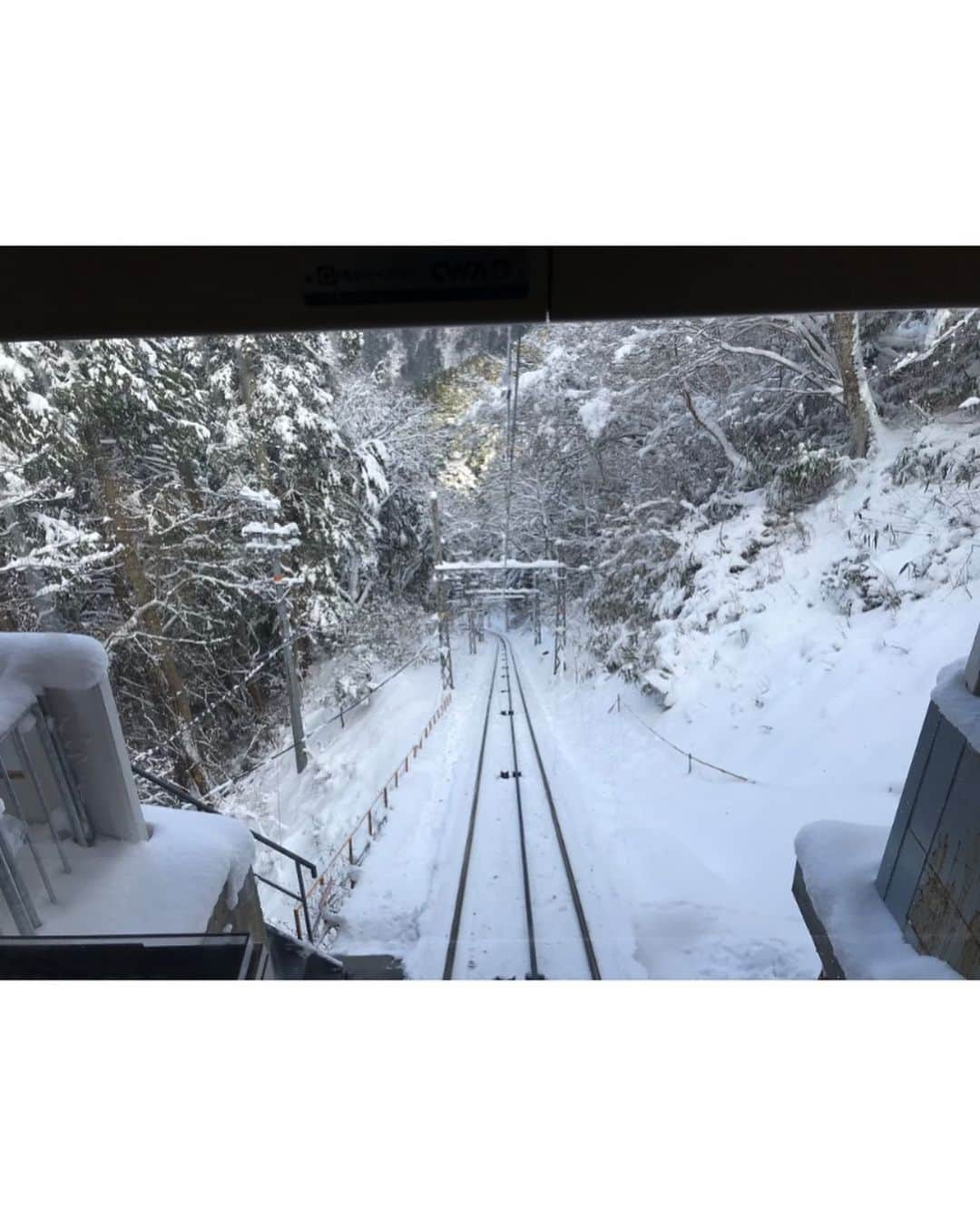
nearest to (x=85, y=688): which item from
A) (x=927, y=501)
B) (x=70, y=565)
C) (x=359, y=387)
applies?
(x=70, y=565)

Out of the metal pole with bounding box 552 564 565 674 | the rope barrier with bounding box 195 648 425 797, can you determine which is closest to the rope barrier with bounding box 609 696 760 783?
the metal pole with bounding box 552 564 565 674

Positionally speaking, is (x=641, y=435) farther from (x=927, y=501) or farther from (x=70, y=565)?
(x=70, y=565)

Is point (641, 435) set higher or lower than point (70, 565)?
higher

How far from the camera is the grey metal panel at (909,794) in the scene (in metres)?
1.57

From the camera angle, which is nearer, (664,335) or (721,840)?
(664,335)

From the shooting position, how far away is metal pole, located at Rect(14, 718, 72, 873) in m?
1.53

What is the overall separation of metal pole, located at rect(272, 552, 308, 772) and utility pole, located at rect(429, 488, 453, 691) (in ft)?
2.32

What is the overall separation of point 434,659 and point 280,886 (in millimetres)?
1875

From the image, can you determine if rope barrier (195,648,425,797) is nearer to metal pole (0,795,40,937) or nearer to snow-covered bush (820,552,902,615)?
metal pole (0,795,40,937)

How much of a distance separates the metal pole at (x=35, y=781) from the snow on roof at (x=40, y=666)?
0.10 meters

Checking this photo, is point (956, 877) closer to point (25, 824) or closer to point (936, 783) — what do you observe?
point (936, 783)

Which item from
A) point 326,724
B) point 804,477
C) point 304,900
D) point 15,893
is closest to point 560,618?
point 326,724

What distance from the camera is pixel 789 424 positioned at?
7.98ft

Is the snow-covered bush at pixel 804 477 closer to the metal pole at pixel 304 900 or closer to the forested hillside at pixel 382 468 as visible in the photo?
the forested hillside at pixel 382 468
